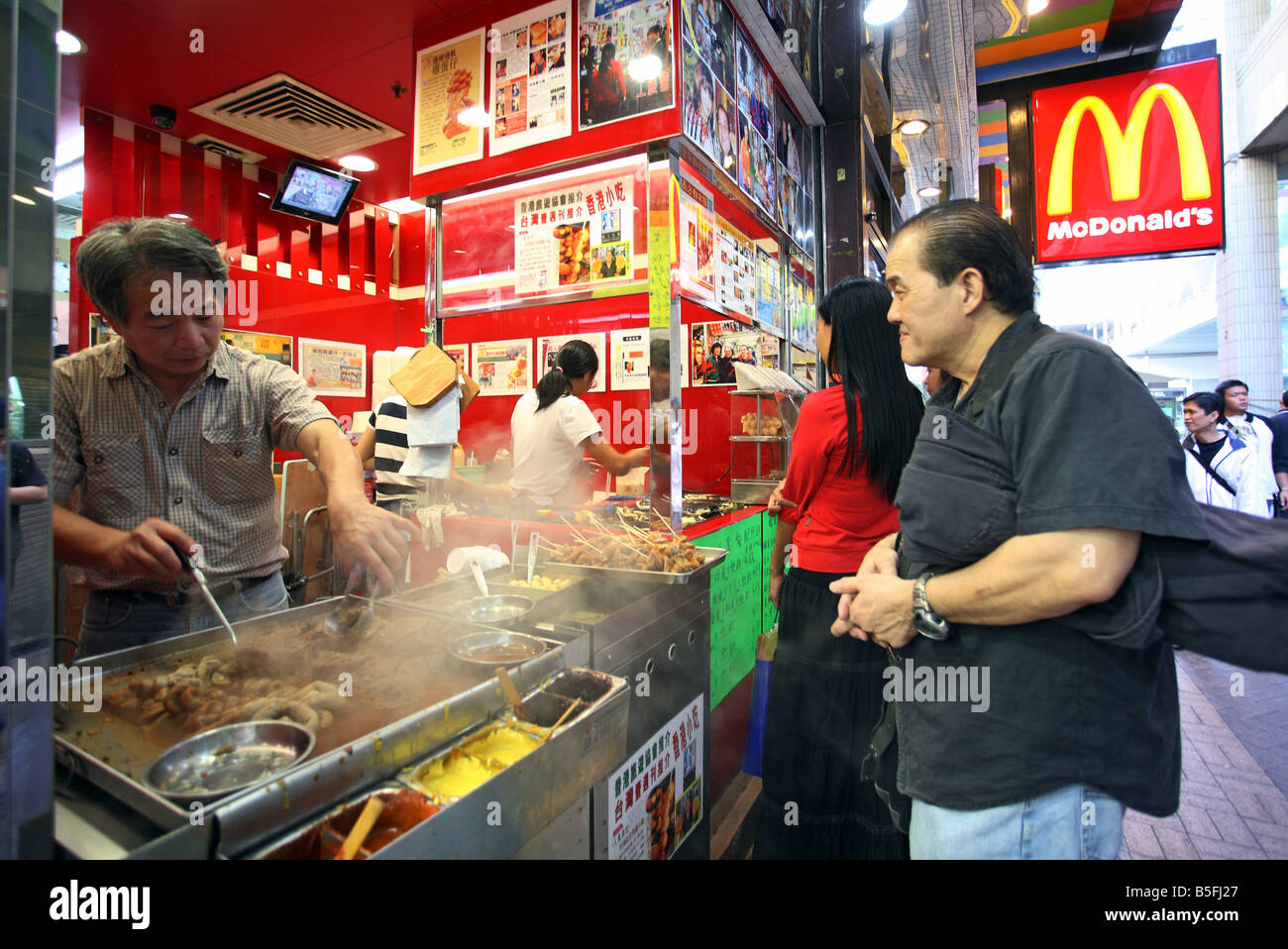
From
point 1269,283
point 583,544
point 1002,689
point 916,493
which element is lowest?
point 1002,689

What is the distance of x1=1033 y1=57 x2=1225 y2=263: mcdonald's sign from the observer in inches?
216

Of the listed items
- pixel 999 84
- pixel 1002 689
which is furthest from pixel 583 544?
pixel 999 84

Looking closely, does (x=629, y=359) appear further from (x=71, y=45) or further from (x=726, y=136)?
(x=71, y=45)

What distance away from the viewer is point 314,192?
6.74m

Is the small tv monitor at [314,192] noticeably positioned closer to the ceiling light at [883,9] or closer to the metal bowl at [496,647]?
the ceiling light at [883,9]

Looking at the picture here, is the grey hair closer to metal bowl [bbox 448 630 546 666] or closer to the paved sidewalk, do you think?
metal bowl [bbox 448 630 546 666]

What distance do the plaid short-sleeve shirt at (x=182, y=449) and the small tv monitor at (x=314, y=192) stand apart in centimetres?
537

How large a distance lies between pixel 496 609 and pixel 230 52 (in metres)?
5.00

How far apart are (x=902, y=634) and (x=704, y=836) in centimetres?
187

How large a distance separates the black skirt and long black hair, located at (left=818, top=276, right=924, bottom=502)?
Result: 48 cm

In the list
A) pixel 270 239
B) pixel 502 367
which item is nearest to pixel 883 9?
pixel 502 367

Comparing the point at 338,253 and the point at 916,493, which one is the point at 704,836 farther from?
the point at 338,253

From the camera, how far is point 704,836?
2.82 metres
